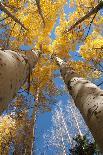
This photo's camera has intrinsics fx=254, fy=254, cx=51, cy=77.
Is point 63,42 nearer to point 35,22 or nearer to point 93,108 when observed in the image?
point 35,22

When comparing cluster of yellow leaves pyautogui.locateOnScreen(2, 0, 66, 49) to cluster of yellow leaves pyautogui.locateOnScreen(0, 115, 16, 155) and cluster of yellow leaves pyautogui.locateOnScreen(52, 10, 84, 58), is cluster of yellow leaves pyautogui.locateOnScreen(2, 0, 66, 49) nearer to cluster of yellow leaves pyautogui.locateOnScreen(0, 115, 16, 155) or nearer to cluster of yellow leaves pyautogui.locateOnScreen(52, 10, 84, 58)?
cluster of yellow leaves pyautogui.locateOnScreen(52, 10, 84, 58)

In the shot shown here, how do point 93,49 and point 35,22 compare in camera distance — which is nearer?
point 93,49

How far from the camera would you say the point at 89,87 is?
8.32ft

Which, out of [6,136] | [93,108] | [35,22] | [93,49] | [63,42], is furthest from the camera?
[6,136]

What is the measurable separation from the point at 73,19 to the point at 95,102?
11853 mm

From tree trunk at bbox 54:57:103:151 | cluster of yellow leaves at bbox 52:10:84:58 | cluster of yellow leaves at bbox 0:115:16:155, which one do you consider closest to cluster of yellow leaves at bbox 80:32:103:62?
→ cluster of yellow leaves at bbox 52:10:84:58

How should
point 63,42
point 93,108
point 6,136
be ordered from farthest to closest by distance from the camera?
point 6,136 < point 63,42 < point 93,108

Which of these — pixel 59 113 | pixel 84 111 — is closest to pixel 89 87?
pixel 84 111

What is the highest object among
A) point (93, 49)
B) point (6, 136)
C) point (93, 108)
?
point (93, 49)

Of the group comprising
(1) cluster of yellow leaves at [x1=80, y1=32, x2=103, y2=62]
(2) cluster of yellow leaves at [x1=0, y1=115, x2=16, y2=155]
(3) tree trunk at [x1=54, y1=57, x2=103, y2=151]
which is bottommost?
(3) tree trunk at [x1=54, y1=57, x2=103, y2=151]

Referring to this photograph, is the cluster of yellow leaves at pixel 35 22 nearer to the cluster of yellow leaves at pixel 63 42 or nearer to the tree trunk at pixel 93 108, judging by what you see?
the cluster of yellow leaves at pixel 63 42

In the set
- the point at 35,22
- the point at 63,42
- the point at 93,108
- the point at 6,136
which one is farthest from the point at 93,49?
the point at 93,108


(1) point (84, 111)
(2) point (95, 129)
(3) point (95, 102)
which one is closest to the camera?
(2) point (95, 129)

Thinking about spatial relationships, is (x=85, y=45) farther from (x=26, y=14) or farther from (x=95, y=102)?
(x=95, y=102)
